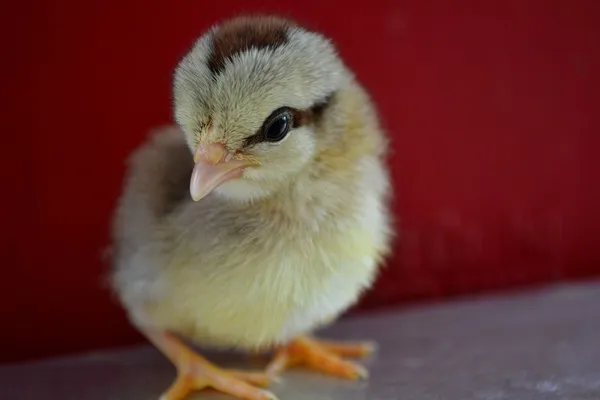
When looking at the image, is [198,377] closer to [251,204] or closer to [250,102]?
[251,204]

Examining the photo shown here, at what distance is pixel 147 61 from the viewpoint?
1333 mm

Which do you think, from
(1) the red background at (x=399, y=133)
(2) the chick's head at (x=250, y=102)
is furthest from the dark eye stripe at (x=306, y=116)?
(1) the red background at (x=399, y=133)

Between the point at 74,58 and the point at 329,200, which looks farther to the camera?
the point at 74,58

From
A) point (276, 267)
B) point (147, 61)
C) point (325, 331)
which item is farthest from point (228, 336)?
point (147, 61)

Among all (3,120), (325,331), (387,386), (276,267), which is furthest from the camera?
(325,331)

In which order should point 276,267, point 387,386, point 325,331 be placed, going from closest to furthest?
point 276,267
point 387,386
point 325,331

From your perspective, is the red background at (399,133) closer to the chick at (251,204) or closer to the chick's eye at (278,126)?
the chick at (251,204)

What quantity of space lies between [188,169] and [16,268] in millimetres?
394

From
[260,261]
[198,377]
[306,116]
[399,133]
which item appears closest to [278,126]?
[306,116]

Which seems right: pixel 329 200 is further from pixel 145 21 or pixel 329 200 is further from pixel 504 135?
pixel 504 135

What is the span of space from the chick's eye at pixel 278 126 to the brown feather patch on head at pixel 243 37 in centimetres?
8

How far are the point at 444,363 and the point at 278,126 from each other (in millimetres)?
497

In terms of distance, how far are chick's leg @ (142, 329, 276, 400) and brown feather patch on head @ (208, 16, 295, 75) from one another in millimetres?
439

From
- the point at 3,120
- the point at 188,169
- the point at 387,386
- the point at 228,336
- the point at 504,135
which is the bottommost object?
the point at 387,386
